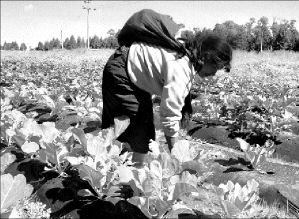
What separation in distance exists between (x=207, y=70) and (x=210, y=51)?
0.14 meters

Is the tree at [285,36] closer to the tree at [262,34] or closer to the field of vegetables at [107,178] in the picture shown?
the tree at [262,34]

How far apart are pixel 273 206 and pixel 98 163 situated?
42.5 inches

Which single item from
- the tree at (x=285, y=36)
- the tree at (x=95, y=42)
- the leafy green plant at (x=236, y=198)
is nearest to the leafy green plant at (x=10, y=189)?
the leafy green plant at (x=236, y=198)

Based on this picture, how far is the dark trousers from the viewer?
2.54 metres

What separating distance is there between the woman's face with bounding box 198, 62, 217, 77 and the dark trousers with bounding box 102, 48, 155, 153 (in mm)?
473

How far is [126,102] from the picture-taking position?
2.56 meters

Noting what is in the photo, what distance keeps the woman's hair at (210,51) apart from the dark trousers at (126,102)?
0.49 metres

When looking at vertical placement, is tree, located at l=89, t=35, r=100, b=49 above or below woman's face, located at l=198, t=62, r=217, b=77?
below

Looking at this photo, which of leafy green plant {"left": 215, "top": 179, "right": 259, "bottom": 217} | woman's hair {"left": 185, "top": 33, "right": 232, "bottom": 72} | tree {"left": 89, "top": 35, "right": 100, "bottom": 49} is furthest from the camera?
tree {"left": 89, "top": 35, "right": 100, "bottom": 49}

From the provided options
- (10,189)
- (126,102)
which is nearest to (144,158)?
(126,102)

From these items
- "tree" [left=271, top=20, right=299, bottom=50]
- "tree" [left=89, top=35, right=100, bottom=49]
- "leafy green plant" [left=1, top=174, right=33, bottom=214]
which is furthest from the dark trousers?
"tree" [left=89, top=35, right=100, bottom=49]

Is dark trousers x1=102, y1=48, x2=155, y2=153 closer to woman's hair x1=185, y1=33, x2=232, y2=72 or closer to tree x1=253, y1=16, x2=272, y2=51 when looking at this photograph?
woman's hair x1=185, y1=33, x2=232, y2=72

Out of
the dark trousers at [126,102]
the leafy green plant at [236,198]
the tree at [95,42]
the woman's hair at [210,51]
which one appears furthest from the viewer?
the tree at [95,42]

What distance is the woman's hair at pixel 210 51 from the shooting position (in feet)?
7.03
